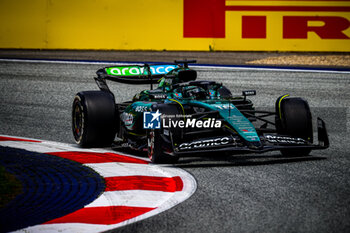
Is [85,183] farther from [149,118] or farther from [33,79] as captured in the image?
[33,79]

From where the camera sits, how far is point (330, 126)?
31.8 feet

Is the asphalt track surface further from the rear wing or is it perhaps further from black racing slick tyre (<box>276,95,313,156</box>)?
the rear wing

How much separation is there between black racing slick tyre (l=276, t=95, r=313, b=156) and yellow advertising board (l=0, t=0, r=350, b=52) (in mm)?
11018

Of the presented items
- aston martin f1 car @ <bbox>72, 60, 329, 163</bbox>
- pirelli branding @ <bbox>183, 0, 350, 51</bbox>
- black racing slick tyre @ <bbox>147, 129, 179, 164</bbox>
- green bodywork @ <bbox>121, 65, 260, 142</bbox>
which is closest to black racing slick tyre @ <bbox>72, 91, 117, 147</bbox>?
aston martin f1 car @ <bbox>72, 60, 329, 163</bbox>

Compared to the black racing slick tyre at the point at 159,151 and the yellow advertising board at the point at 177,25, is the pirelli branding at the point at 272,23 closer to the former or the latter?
the yellow advertising board at the point at 177,25

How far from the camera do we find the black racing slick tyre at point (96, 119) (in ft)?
25.9

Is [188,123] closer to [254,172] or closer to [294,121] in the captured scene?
[254,172]

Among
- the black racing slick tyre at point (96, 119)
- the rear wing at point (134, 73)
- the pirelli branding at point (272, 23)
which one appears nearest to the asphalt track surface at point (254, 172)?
the black racing slick tyre at point (96, 119)

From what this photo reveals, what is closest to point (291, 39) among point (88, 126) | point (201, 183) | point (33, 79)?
point (33, 79)

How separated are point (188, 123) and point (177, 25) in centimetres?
1229

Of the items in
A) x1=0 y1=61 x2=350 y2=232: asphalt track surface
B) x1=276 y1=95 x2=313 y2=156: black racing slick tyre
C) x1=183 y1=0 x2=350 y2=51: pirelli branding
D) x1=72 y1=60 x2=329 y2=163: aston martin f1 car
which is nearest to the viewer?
x1=0 y1=61 x2=350 y2=232: asphalt track surface

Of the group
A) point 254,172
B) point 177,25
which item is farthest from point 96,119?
point 177,25

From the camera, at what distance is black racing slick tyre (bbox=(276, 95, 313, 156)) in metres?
7.27

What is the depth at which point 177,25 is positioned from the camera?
18.9 metres
